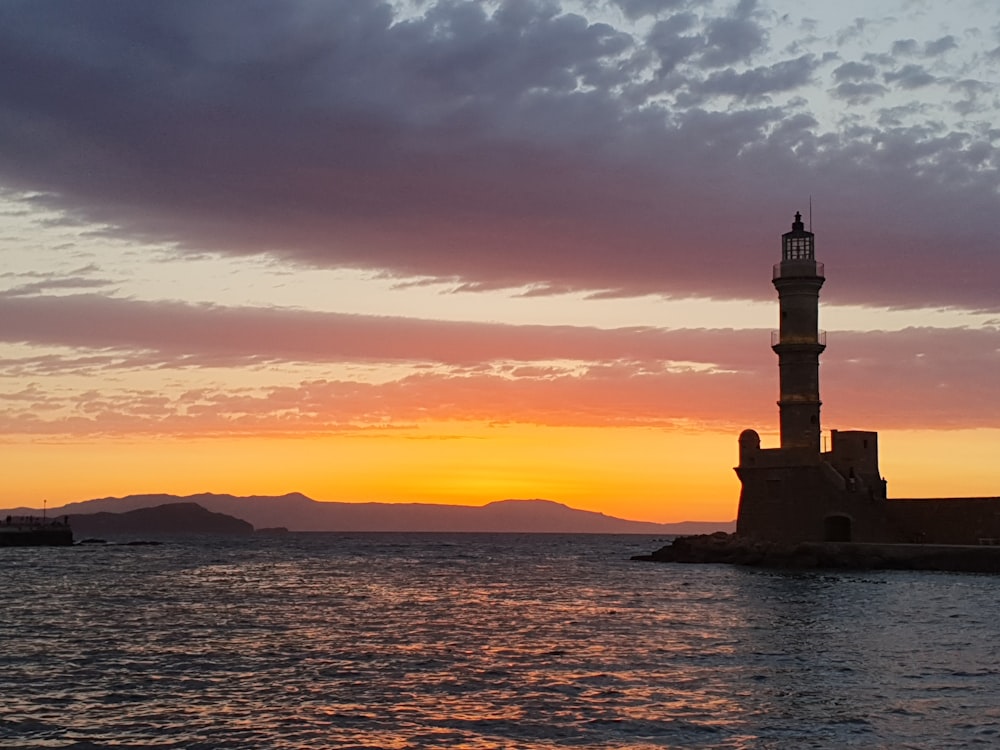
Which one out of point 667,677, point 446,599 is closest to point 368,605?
point 446,599

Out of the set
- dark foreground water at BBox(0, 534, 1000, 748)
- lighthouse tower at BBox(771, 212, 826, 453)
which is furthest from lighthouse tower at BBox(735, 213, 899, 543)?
dark foreground water at BBox(0, 534, 1000, 748)

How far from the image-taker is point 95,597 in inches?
2035

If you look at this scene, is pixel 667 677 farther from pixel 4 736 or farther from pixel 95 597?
pixel 95 597

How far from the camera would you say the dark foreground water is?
Answer: 20344mm

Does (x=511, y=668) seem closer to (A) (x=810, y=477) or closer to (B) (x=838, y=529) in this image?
(A) (x=810, y=477)

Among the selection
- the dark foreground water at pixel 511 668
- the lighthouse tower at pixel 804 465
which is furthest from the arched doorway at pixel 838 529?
the dark foreground water at pixel 511 668

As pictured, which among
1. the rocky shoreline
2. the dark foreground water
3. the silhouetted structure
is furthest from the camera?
the silhouetted structure

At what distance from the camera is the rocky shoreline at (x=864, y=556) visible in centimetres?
5975

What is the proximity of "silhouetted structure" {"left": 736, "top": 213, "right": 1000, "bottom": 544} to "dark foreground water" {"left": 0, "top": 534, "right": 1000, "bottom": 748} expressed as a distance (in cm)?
1100

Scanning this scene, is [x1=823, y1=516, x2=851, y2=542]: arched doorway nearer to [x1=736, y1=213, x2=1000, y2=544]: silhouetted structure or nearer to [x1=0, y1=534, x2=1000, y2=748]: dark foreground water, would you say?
[x1=736, y1=213, x2=1000, y2=544]: silhouetted structure

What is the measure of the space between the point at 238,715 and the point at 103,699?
353 cm

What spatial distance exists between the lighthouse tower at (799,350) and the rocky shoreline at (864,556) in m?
5.66

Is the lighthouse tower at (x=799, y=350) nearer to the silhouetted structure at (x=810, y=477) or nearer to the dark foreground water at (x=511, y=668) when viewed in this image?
the silhouetted structure at (x=810, y=477)

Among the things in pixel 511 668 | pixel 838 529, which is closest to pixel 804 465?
pixel 838 529
